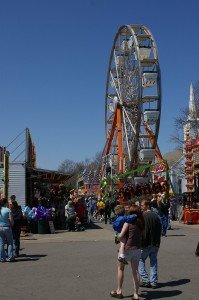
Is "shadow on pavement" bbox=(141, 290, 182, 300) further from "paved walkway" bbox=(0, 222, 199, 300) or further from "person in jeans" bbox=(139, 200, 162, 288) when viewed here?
"person in jeans" bbox=(139, 200, 162, 288)

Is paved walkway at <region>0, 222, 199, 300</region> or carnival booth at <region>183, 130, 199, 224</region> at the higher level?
carnival booth at <region>183, 130, 199, 224</region>

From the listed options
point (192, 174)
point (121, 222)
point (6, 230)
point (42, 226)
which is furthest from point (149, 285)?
point (192, 174)

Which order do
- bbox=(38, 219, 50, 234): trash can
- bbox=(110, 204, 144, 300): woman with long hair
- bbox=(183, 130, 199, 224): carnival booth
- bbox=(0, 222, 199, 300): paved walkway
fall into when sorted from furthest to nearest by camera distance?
bbox=(183, 130, 199, 224): carnival booth
bbox=(38, 219, 50, 234): trash can
bbox=(0, 222, 199, 300): paved walkway
bbox=(110, 204, 144, 300): woman with long hair

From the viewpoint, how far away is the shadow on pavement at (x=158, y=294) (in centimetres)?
878

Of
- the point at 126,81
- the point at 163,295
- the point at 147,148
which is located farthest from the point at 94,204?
the point at 163,295

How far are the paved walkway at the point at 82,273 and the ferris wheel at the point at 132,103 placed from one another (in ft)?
66.6

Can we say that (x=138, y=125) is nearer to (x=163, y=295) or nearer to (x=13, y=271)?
(x=13, y=271)

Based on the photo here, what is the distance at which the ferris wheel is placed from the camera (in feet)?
122

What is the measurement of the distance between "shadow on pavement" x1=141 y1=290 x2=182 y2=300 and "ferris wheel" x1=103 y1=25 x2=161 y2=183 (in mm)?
26971

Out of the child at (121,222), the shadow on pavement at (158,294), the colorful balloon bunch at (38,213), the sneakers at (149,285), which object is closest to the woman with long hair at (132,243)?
the child at (121,222)

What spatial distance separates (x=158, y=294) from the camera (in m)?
8.99

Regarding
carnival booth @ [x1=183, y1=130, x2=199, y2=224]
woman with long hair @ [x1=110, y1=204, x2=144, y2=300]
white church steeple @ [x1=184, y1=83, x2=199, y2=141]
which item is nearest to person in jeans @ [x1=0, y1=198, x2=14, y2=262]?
woman with long hair @ [x1=110, y1=204, x2=144, y2=300]

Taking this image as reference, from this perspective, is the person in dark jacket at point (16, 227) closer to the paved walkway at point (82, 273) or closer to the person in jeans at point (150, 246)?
the paved walkway at point (82, 273)

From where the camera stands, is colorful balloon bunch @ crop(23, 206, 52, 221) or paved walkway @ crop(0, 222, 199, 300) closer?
paved walkway @ crop(0, 222, 199, 300)
